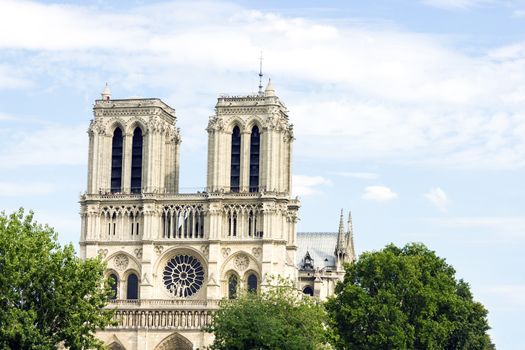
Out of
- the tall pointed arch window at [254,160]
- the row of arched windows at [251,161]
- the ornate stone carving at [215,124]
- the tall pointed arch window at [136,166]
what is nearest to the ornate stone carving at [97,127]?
the tall pointed arch window at [136,166]

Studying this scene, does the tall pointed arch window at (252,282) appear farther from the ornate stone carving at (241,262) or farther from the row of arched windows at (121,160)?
the row of arched windows at (121,160)

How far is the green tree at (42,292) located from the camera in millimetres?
88875

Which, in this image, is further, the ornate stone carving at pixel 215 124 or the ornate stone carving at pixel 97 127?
the ornate stone carving at pixel 97 127

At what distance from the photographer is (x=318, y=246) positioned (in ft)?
575

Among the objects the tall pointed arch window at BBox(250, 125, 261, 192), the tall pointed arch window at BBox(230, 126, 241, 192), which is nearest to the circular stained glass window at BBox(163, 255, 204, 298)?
the tall pointed arch window at BBox(230, 126, 241, 192)

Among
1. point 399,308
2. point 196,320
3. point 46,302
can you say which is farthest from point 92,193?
point 46,302

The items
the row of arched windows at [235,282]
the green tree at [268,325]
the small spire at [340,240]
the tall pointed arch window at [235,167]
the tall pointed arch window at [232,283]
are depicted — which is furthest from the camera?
the small spire at [340,240]

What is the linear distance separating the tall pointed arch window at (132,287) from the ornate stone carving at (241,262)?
387 inches

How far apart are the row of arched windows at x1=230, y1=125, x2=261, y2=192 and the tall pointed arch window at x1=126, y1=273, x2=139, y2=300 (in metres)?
12.6

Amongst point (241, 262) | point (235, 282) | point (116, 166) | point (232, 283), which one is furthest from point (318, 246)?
point (116, 166)

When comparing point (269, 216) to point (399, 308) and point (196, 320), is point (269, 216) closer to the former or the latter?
point (196, 320)

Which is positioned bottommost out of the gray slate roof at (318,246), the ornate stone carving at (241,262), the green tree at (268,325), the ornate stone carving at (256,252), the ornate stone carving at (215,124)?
the green tree at (268,325)

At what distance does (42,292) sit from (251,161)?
167 ft

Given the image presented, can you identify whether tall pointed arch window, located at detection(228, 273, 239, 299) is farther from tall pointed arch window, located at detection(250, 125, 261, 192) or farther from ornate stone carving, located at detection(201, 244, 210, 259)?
tall pointed arch window, located at detection(250, 125, 261, 192)
